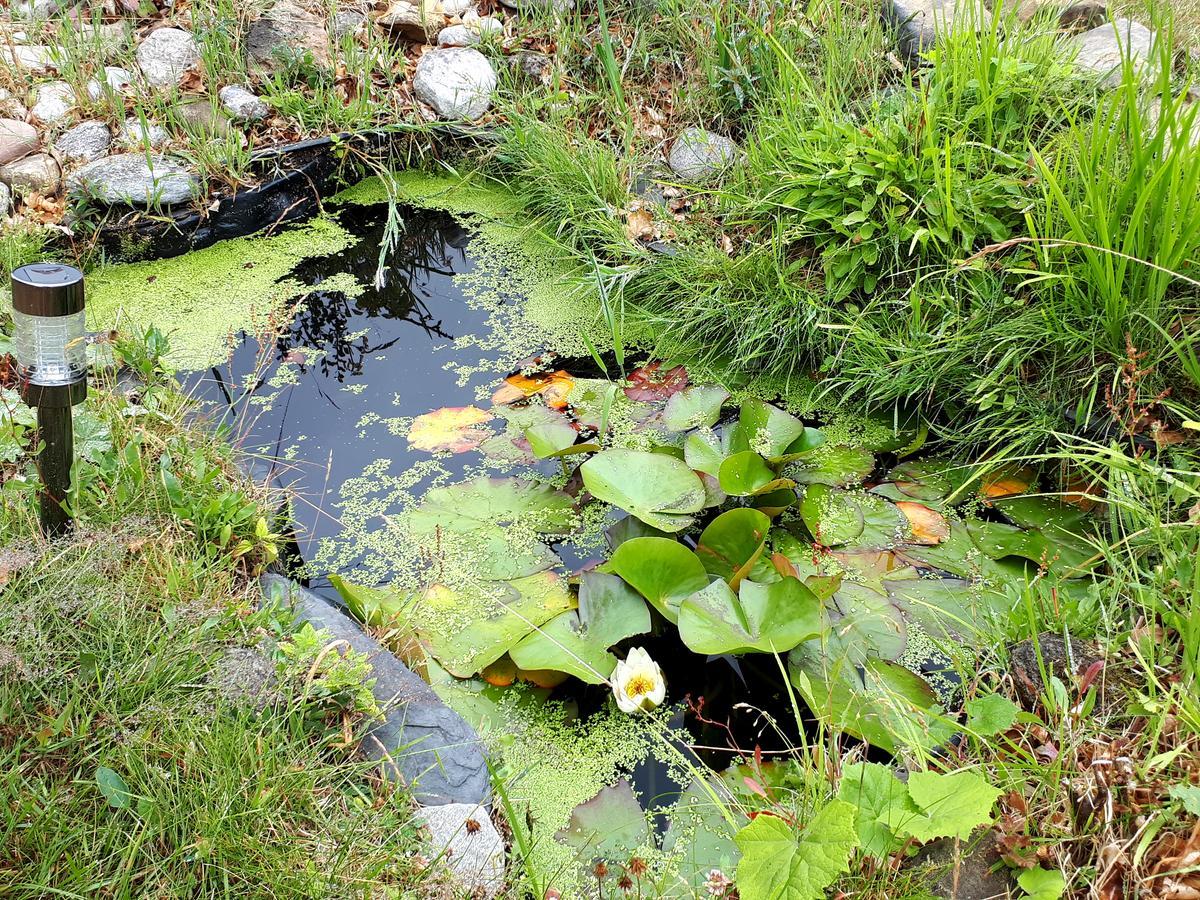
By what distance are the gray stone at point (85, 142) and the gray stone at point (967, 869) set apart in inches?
133

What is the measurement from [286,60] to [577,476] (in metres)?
2.30

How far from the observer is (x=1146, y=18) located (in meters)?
3.29

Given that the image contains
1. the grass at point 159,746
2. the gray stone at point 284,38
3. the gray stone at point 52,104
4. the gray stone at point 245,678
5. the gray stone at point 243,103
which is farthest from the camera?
the gray stone at point 284,38

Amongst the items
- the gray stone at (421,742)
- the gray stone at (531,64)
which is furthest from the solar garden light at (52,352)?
the gray stone at (531,64)

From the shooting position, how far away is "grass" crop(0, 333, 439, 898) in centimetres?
137

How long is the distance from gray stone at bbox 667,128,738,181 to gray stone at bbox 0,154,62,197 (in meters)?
2.13

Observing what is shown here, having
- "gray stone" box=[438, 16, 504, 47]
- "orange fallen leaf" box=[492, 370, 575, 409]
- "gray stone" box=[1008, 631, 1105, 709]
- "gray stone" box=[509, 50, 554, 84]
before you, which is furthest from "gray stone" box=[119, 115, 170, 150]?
"gray stone" box=[1008, 631, 1105, 709]

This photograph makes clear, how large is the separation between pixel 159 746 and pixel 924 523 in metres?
1.70

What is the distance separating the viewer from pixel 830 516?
2225mm

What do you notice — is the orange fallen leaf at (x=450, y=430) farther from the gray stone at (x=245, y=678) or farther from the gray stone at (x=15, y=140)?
the gray stone at (x=15, y=140)

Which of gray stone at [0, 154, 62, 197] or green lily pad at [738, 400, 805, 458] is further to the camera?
gray stone at [0, 154, 62, 197]

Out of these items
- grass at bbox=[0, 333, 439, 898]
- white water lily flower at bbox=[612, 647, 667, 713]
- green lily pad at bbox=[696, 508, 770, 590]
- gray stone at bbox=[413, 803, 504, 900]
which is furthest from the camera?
green lily pad at bbox=[696, 508, 770, 590]

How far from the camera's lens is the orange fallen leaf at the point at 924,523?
2.19 meters

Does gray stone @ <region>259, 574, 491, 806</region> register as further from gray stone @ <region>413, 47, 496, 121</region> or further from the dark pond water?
gray stone @ <region>413, 47, 496, 121</region>
